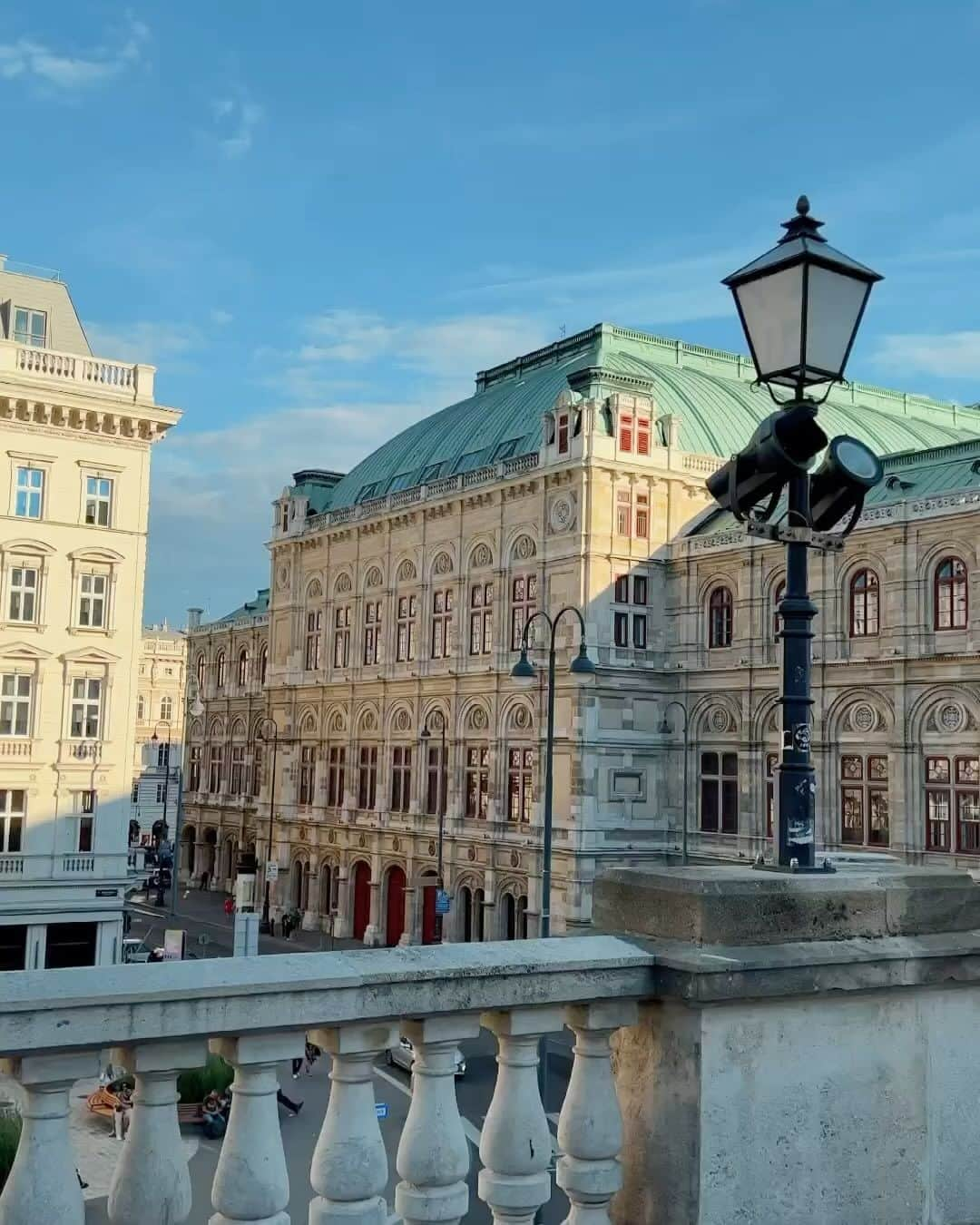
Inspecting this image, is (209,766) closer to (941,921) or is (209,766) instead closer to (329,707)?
(329,707)

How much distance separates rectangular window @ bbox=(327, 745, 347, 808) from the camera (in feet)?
189

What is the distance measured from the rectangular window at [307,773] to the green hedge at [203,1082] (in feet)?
123

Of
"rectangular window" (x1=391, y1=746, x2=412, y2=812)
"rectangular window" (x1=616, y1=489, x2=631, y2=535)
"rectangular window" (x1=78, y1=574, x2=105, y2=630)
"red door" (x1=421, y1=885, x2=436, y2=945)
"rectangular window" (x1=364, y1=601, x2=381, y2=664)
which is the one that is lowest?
"red door" (x1=421, y1=885, x2=436, y2=945)

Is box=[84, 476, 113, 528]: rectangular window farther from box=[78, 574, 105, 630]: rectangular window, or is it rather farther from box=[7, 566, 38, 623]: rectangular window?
box=[7, 566, 38, 623]: rectangular window

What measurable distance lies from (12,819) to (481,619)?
64.5ft

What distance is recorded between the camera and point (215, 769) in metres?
78.1

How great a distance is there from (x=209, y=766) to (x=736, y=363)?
133ft

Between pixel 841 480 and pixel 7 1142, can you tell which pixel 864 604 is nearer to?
pixel 7 1142

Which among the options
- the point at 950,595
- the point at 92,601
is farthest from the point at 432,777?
the point at 950,595

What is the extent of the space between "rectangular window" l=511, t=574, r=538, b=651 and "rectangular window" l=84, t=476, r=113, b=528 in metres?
15.5

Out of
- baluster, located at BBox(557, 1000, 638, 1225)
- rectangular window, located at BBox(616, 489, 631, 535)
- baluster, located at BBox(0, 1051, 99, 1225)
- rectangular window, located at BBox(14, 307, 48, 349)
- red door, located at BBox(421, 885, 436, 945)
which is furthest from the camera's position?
red door, located at BBox(421, 885, 436, 945)

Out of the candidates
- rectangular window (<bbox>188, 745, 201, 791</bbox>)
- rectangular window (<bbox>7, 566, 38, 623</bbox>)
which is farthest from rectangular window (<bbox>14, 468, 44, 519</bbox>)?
rectangular window (<bbox>188, 745, 201, 791</bbox>)

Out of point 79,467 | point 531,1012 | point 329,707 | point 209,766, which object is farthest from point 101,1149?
point 209,766

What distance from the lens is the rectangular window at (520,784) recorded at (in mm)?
46344
